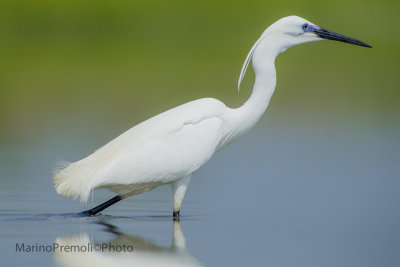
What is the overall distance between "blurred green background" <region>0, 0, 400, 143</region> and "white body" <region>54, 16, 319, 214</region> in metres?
4.10

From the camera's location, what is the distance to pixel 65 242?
19.5 feet

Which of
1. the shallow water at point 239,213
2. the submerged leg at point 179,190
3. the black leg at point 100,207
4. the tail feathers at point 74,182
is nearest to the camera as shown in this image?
the shallow water at point 239,213

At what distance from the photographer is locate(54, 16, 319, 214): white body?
6.79 metres

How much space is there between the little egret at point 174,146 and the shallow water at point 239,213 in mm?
307

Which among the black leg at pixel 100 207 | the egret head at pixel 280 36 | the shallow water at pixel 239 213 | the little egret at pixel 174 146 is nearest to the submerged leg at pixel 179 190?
the little egret at pixel 174 146

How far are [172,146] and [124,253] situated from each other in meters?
1.47

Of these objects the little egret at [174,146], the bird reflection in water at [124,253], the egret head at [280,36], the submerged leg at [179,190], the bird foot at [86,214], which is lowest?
the bird reflection in water at [124,253]

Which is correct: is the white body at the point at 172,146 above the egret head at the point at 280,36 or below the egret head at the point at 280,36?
below

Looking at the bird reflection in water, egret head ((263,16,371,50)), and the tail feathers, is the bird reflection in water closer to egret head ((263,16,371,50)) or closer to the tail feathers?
the tail feathers

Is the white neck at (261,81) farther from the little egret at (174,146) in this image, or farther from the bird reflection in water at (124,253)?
the bird reflection in water at (124,253)

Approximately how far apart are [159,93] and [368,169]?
19.9 ft

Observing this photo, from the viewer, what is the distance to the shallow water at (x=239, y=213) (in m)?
5.64

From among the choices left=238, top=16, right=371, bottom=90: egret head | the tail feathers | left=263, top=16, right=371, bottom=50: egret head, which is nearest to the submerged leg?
the tail feathers

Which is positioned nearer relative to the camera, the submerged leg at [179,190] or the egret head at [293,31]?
the submerged leg at [179,190]
